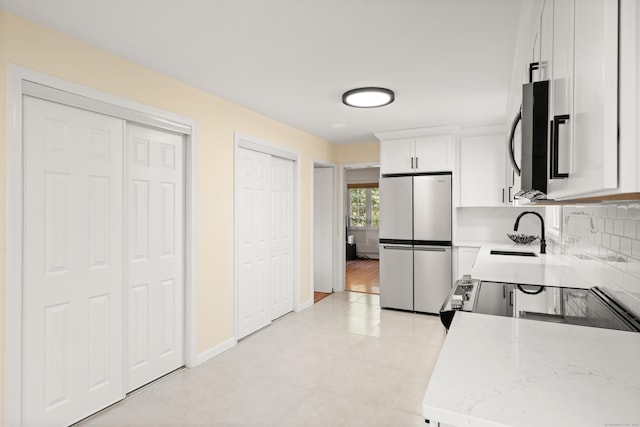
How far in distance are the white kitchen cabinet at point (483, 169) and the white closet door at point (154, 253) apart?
11.4 ft

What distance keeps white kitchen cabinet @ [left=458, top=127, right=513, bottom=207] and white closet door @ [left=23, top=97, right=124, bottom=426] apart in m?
3.95

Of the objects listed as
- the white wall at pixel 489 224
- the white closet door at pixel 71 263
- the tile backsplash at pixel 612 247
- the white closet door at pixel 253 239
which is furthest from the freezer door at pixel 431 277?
the white closet door at pixel 71 263

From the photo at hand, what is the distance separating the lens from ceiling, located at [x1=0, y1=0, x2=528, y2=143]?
6.15ft

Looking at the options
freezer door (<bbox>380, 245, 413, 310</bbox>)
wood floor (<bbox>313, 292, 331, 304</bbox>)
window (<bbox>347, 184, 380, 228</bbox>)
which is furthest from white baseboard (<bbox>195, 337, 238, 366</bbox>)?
window (<bbox>347, 184, 380, 228</bbox>)

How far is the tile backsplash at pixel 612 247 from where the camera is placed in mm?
Result: 1244

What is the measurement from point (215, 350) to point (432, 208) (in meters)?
3.03

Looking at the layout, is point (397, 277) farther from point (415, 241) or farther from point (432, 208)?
point (432, 208)

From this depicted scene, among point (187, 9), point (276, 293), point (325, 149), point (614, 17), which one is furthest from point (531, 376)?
point (325, 149)

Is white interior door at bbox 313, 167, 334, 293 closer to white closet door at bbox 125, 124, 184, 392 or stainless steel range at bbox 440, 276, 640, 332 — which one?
A: white closet door at bbox 125, 124, 184, 392

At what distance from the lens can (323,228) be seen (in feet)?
19.0

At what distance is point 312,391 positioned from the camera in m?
2.66

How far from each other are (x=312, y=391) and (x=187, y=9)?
259 centimetres

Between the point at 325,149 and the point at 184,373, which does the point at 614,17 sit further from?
the point at 325,149

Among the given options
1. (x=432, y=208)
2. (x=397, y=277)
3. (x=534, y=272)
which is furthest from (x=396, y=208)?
(x=534, y=272)
